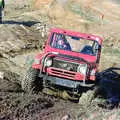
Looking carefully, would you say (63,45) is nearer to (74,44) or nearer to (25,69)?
(74,44)

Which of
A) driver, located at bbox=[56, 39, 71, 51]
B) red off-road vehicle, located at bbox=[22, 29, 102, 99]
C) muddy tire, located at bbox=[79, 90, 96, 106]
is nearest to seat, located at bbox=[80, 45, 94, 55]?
red off-road vehicle, located at bbox=[22, 29, 102, 99]

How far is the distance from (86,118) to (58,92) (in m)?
4.06

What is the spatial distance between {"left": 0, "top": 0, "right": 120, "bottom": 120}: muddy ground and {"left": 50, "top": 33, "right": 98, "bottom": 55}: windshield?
94 cm

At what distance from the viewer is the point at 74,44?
1412 cm

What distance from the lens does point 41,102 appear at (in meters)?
11.4

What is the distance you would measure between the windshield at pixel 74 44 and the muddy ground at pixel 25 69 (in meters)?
0.94

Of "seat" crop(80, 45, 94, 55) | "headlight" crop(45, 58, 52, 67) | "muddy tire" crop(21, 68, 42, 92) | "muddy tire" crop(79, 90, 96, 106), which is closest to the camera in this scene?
"muddy tire" crop(79, 90, 96, 106)

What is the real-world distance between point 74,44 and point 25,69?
151cm

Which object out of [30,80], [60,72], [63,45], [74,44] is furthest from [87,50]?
[30,80]

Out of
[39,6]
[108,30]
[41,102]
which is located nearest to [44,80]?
[41,102]

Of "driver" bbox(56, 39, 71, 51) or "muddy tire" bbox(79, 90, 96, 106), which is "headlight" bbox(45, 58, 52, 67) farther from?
"muddy tire" bbox(79, 90, 96, 106)

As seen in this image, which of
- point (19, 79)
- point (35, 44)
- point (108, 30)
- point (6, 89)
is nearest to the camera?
point (6, 89)

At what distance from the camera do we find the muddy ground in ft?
32.0

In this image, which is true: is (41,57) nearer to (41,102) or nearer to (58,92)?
(58,92)
